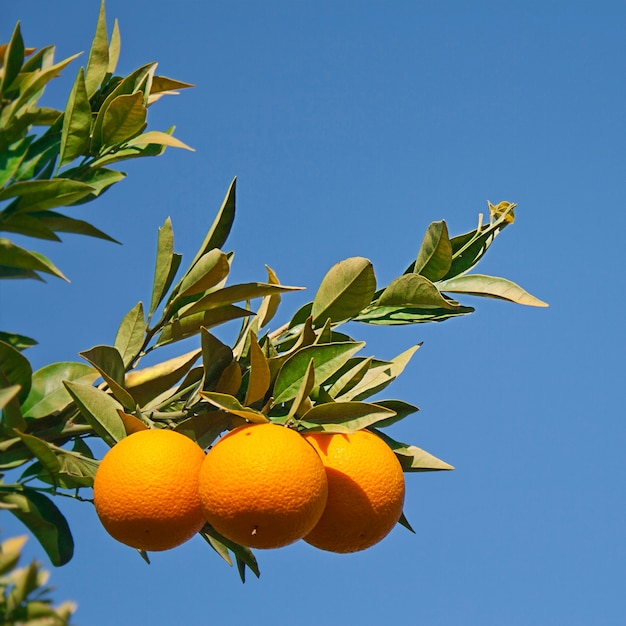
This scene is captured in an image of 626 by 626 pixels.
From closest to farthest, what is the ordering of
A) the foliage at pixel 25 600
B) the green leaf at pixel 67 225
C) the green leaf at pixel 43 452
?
the foliage at pixel 25 600 < the green leaf at pixel 43 452 < the green leaf at pixel 67 225

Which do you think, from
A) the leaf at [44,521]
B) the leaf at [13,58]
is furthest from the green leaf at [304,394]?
the leaf at [13,58]

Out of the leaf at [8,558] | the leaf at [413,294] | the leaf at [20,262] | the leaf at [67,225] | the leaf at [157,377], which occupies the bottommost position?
the leaf at [8,558]

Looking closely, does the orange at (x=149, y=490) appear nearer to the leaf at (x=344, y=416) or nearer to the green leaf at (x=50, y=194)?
the leaf at (x=344, y=416)

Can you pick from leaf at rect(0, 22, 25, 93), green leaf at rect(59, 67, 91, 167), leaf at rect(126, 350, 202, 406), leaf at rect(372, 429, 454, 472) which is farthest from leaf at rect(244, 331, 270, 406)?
leaf at rect(0, 22, 25, 93)

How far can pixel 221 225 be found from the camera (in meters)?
1.70

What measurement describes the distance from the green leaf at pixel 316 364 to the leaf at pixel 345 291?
14cm

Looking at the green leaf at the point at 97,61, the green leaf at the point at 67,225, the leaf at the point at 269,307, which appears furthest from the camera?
the green leaf at the point at 97,61

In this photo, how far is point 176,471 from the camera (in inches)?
57.8

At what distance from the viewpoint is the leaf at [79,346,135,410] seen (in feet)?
4.90

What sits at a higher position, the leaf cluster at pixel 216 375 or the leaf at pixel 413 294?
the leaf at pixel 413 294

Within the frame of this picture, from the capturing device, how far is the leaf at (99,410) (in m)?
1.48

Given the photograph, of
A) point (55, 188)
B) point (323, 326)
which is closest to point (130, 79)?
point (55, 188)

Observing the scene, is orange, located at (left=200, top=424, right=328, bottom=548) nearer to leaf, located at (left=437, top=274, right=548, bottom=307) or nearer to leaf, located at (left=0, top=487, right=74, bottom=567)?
leaf, located at (left=0, top=487, right=74, bottom=567)

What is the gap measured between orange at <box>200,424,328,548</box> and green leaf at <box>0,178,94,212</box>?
0.46 m
